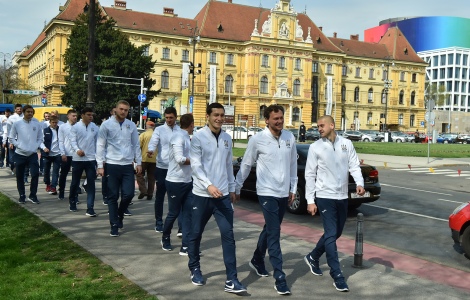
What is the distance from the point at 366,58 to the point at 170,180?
9770 cm

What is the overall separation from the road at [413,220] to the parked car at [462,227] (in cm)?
30

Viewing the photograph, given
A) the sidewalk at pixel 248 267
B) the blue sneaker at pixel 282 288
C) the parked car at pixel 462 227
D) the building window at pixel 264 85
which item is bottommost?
the sidewalk at pixel 248 267

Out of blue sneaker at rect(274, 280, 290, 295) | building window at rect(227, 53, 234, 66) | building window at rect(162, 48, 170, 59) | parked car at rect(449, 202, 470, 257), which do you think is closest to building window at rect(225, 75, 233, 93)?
building window at rect(227, 53, 234, 66)

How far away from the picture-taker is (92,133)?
34.1 ft

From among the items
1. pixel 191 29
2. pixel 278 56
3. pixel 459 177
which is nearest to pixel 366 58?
pixel 278 56

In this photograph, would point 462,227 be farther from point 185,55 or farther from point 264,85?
point 264,85

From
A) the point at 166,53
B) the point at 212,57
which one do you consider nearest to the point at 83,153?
the point at 166,53

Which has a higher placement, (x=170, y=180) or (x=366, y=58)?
(x=366, y=58)

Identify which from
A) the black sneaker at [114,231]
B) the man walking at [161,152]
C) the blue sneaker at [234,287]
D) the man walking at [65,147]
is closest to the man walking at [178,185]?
the man walking at [161,152]

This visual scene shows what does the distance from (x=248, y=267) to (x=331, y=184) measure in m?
1.60

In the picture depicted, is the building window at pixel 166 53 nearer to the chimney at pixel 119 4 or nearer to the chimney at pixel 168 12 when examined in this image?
the chimney at pixel 168 12

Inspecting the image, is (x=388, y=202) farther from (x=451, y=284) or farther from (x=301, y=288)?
(x=301, y=288)

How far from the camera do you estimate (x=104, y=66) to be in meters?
52.9

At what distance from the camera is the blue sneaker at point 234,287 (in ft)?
18.3
